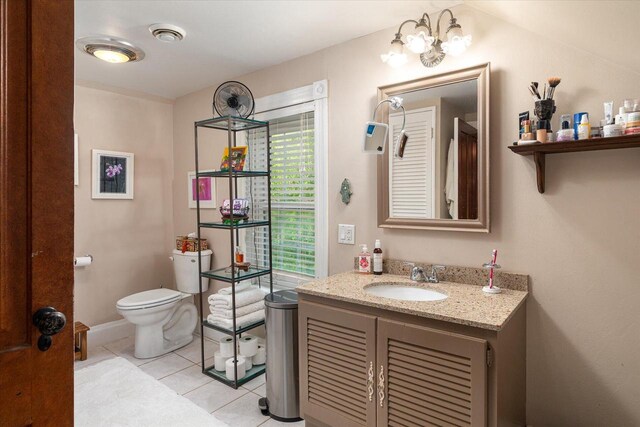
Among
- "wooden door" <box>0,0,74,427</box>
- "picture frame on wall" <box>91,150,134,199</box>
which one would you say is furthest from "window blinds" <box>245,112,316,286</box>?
"wooden door" <box>0,0,74,427</box>

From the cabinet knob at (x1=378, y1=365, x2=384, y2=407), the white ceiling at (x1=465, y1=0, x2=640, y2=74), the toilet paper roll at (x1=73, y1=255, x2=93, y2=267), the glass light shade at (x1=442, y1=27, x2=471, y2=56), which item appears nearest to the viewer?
the white ceiling at (x1=465, y1=0, x2=640, y2=74)

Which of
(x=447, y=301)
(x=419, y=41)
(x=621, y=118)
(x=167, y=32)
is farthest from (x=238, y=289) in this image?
(x=621, y=118)

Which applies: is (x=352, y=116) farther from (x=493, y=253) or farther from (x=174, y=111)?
(x=174, y=111)

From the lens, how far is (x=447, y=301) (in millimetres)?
1633

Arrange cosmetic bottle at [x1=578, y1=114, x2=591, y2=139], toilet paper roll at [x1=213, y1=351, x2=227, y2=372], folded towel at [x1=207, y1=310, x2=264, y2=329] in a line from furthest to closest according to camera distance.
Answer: toilet paper roll at [x1=213, y1=351, x2=227, y2=372]
folded towel at [x1=207, y1=310, x2=264, y2=329]
cosmetic bottle at [x1=578, y1=114, x2=591, y2=139]

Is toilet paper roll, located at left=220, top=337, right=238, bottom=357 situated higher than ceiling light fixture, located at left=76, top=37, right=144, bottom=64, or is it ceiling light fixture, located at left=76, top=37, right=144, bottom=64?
ceiling light fixture, located at left=76, top=37, right=144, bottom=64

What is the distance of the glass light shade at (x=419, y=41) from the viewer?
1926 millimetres

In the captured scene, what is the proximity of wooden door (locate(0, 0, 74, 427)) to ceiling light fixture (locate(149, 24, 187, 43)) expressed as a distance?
4.72ft

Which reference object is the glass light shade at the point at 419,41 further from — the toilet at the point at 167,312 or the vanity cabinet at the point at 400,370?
the toilet at the point at 167,312

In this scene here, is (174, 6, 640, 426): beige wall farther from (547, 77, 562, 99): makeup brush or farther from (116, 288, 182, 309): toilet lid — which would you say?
(116, 288, 182, 309): toilet lid

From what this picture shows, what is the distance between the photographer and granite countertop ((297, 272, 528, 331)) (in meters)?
1.41

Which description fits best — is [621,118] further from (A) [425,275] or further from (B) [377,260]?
(B) [377,260]

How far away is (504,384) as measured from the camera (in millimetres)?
1444

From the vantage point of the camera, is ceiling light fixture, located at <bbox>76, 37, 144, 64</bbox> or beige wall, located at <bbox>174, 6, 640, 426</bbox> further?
ceiling light fixture, located at <bbox>76, 37, 144, 64</bbox>
